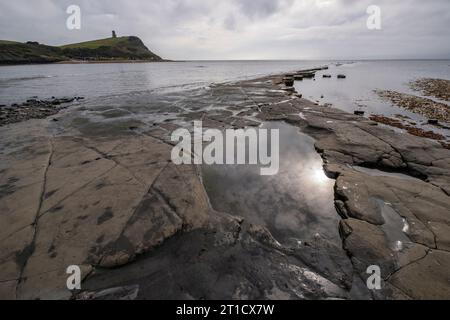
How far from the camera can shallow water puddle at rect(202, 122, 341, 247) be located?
470 cm

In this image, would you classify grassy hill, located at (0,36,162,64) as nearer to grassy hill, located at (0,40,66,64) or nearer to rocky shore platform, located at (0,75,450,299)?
grassy hill, located at (0,40,66,64)

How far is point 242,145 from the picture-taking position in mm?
9336

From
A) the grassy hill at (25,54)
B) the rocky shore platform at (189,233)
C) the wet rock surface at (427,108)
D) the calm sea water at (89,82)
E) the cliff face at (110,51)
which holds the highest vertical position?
the cliff face at (110,51)

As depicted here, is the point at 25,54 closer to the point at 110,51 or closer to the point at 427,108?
the point at 110,51

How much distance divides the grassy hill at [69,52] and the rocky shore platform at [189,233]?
116 meters

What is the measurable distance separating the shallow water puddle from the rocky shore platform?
230 millimetres

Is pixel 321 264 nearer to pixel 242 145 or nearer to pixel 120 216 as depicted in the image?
pixel 120 216

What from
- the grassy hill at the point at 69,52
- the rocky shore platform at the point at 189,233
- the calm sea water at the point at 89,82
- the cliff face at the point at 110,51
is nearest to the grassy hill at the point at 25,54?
the grassy hill at the point at 69,52

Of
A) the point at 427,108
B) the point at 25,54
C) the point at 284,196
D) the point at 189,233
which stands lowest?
the point at 189,233

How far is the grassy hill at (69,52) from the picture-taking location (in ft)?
297

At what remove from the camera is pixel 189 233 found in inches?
174

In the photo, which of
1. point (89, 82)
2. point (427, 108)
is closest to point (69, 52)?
point (89, 82)

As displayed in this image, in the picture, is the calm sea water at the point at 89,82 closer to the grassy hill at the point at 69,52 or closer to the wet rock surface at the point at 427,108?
the wet rock surface at the point at 427,108

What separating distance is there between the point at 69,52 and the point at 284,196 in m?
151
